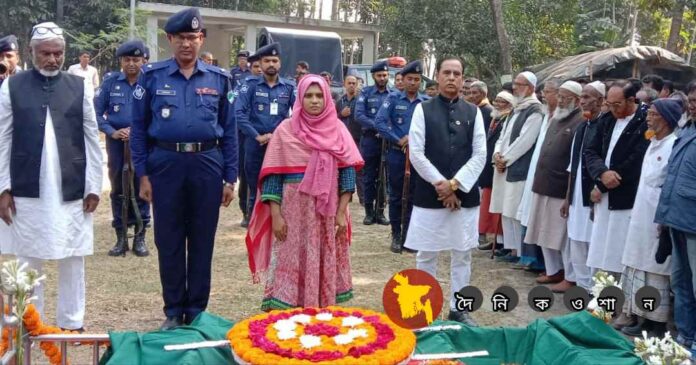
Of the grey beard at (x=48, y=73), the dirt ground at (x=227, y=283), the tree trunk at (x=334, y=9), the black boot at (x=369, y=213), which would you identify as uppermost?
the tree trunk at (x=334, y=9)

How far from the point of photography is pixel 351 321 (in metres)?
3.51

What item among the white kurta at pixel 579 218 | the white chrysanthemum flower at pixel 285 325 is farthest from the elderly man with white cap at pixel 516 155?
the white chrysanthemum flower at pixel 285 325

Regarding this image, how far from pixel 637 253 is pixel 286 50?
1318 centimetres

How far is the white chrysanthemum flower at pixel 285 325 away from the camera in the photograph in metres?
3.36

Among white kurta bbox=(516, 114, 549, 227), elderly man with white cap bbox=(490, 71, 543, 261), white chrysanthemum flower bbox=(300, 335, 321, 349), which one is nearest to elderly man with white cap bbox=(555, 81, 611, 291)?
white kurta bbox=(516, 114, 549, 227)

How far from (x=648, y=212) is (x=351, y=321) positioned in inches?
107

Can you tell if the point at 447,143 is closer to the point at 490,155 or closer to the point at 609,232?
the point at 609,232

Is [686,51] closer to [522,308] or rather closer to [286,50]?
[286,50]

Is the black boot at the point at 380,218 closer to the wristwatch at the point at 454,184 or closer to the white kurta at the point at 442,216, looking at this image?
the white kurta at the point at 442,216

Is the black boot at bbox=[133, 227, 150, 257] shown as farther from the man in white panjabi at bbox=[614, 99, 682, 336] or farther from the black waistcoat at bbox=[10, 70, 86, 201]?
the man in white panjabi at bbox=[614, 99, 682, 336]

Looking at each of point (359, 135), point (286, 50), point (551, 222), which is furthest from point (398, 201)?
point (286, 50)

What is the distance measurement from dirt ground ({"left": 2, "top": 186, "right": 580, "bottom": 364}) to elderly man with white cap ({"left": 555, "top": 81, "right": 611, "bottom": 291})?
38cm

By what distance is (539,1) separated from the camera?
21.8 meters

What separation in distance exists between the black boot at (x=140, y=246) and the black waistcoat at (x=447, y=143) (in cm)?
326
